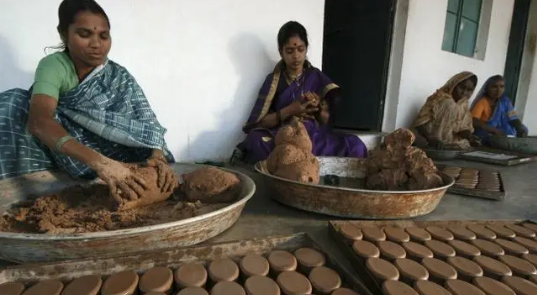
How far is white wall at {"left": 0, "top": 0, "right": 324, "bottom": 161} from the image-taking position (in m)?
2.09

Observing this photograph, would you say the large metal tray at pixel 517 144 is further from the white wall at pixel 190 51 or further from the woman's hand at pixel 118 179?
the woman's hand at pixel 118 179

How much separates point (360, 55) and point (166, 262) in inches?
156

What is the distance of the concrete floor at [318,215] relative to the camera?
141cm

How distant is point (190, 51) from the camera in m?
2.71

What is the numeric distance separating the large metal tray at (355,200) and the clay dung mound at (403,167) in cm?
11

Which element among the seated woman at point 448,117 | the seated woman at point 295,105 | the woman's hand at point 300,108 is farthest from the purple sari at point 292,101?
the seated woman at point 448,117

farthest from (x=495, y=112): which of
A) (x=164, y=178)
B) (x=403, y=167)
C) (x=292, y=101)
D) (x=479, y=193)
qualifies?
(x=164, y=178)

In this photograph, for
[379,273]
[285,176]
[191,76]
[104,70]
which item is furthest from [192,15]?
[379,273]

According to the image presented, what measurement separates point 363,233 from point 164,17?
7.33 feet

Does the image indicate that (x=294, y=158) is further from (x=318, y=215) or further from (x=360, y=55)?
(x=360, y=55)

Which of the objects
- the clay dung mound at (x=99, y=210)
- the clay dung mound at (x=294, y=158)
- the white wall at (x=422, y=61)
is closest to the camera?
the clay dung mound at (x=99, y=210)

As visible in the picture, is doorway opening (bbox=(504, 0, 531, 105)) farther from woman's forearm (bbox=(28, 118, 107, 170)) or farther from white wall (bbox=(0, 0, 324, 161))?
woman's forearm (bbox=(28, 118, 107, 170))

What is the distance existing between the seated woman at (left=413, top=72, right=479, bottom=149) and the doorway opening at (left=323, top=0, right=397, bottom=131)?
0.54m

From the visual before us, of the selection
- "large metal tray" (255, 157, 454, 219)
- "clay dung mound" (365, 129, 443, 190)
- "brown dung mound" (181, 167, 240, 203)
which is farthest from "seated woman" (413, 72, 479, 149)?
"brown dung mound" (181, 167, 240, 203)
